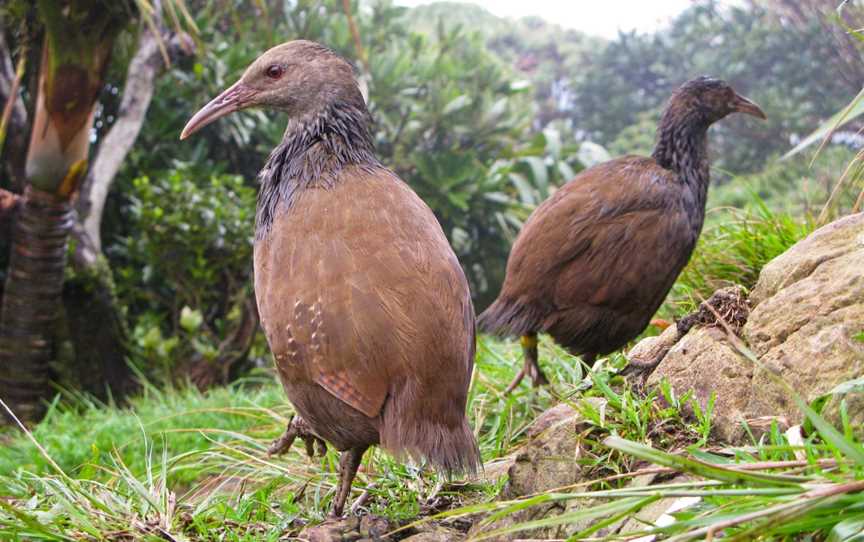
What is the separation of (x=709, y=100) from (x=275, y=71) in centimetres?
249

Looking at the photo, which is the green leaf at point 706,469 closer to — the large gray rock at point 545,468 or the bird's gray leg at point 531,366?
the large gray rock at point 545,468

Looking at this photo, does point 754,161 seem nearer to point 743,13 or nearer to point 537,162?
point 743,13

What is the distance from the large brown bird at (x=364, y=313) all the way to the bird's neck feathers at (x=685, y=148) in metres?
1.99

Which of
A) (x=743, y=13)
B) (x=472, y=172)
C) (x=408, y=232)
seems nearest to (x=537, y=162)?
(x=472, y=172)

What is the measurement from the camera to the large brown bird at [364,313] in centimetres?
279

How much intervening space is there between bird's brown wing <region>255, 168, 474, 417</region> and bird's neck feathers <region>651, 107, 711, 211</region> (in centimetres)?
206

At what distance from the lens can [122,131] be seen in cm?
709

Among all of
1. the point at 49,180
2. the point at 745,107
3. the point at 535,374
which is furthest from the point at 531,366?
the point at 49,180

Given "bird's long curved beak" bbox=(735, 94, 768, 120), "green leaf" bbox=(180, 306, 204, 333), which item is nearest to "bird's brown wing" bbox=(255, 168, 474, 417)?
"bird's long curved beak" bbox=(735, 94, 768, 120)

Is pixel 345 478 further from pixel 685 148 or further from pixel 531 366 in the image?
pixel 685 148

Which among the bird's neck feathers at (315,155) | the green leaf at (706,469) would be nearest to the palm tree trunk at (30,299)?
the bird's neck feathers at (315,155)

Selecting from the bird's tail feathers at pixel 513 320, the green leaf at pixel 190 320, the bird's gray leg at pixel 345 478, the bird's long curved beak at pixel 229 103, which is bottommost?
the green leaf at pixel 190 320

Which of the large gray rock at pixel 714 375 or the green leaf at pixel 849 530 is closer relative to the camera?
the green leaf at pixel 849 530

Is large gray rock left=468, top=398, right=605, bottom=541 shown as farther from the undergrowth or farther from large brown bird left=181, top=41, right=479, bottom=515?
large brown bird left=181, top=41, right=479, bottom=515
